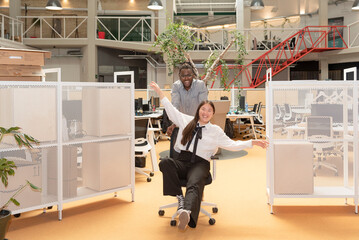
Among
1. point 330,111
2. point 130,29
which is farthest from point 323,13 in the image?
point 330,111

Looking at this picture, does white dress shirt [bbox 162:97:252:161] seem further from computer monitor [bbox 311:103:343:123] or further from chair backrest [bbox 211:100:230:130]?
chair backrest [bbox 211:100:230:130]

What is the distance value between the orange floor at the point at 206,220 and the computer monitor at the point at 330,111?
3.08 feet

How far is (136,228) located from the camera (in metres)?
3.21

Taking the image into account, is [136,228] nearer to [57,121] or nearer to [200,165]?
[200,165]

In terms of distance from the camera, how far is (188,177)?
3172mm

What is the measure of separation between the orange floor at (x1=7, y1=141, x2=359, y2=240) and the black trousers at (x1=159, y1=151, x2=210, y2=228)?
0.34 metres

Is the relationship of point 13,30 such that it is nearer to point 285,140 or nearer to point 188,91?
point 188,91

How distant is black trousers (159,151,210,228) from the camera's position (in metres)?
2.84

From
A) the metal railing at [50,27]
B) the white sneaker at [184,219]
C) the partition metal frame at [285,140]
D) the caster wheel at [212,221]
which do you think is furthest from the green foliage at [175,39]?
the metal railing at [50,27]

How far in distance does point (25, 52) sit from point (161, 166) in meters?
2.03

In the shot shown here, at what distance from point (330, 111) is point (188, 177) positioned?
163 cm

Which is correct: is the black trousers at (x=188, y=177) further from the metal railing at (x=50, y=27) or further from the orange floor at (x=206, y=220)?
the metal railing at (x=50, y=27)

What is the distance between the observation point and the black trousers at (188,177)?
2.84 meters

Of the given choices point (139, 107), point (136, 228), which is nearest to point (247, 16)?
point (139, 107)
